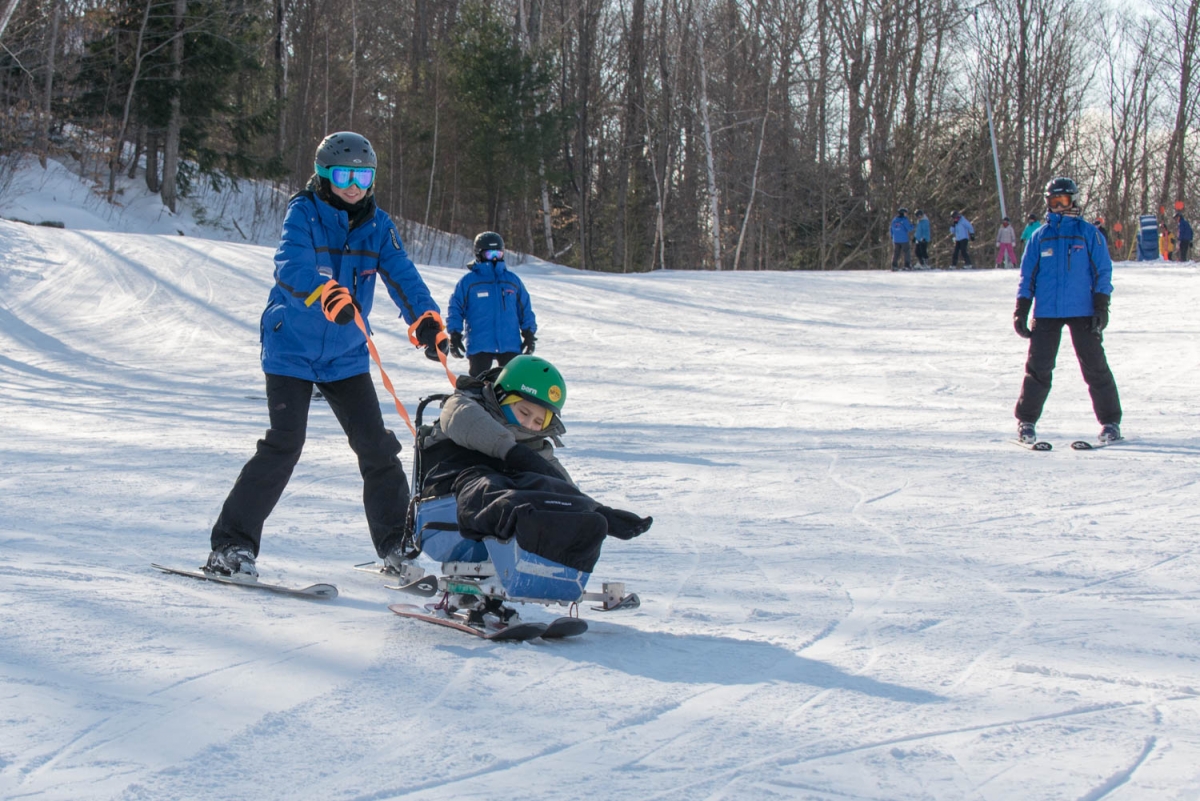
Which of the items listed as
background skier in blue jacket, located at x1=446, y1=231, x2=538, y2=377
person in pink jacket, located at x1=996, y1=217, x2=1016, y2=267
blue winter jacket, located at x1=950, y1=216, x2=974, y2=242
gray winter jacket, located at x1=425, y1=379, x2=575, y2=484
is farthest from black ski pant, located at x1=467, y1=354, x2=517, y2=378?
person in pink jacket, located at x1=996, y1=217, x2=1016, y2=267

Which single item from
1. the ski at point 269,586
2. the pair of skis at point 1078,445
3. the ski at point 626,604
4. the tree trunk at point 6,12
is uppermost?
the tree trunk at point 6,12

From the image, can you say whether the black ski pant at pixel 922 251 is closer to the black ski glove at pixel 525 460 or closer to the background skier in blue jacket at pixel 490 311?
the background skier in blue jacket at pixel 490 311

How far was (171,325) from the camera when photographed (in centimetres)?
1609

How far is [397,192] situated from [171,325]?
23624mm

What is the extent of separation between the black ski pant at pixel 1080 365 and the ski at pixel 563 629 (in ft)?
17.6

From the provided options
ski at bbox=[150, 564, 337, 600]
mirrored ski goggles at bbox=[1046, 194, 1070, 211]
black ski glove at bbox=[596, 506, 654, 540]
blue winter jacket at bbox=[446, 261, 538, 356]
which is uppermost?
mirrored ski goggles at bbox=[1046, 194, 1070, 211]

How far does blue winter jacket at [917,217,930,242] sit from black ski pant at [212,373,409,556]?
24.7 m

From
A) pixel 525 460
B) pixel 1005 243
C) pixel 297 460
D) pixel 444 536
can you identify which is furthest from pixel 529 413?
pixel 1005 243

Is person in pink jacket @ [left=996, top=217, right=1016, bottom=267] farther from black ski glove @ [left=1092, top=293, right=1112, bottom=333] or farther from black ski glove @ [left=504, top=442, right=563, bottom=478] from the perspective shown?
black ski glove @ [left=504, top=442, right=563, bottom=478]

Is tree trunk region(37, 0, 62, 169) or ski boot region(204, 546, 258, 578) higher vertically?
tree trunk region(37, 0, 62, 169)

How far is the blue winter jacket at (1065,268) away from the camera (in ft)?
25.0

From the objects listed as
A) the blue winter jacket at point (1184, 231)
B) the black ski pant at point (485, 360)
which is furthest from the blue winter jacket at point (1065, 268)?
the blue winter jacket at point (1184, 231)

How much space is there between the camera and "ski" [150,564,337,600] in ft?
13.8

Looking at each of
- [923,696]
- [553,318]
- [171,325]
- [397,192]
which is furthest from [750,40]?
[923,696]
